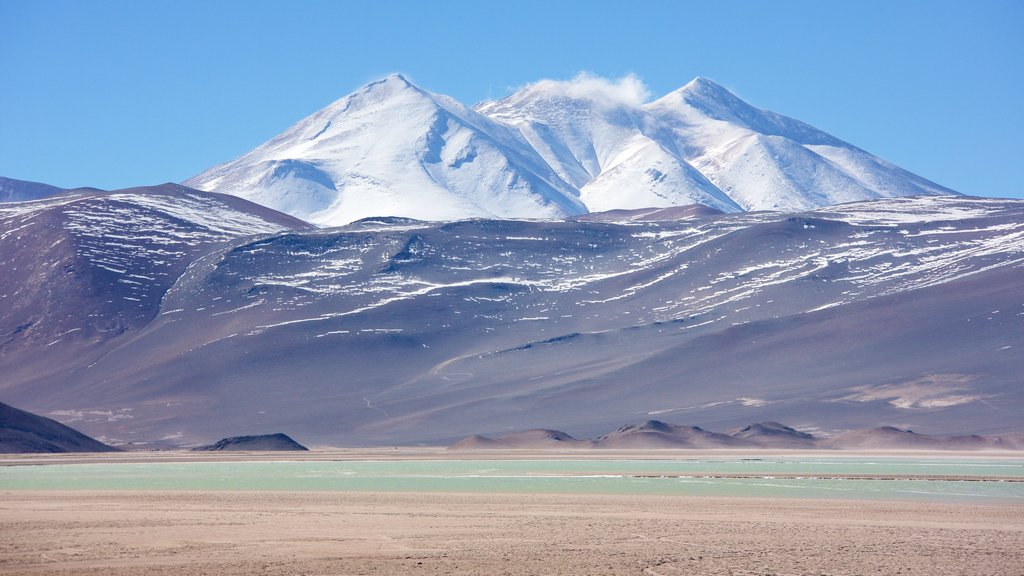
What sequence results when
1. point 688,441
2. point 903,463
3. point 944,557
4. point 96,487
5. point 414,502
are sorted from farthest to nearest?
point 688,441 → point 903,463 → point 96,487 → point 414,502 → point 944,557

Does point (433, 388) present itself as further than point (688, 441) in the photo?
Yes

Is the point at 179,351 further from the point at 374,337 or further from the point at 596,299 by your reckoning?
the point at 596,299

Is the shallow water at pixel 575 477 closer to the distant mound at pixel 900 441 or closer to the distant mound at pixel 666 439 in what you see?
the distant mound at pixel 900 441

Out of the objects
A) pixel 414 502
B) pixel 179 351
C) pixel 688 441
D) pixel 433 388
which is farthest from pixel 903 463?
pixel 179 351

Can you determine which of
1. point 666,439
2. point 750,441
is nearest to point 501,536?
point 666,439

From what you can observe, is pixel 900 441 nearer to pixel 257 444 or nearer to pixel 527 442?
pixel 527 442

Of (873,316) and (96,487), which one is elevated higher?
(873,316)

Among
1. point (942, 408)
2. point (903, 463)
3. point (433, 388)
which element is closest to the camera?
point (903, 463)
